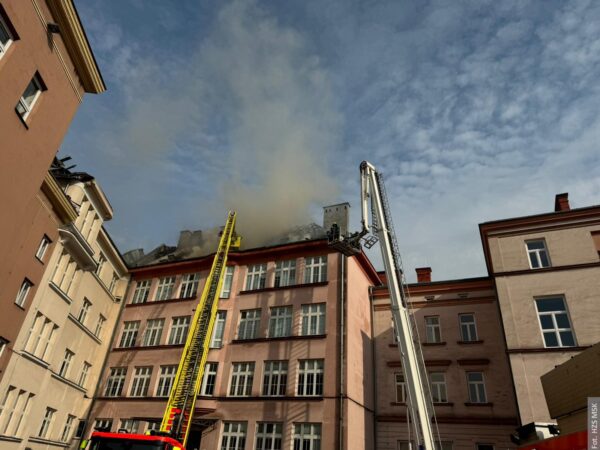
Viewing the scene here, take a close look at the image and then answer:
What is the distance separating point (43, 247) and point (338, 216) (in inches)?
773

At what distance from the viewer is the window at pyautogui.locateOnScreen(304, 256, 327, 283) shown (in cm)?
2805

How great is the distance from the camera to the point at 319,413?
75.7ft

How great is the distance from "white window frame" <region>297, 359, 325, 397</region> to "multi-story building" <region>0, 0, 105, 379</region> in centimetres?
1645

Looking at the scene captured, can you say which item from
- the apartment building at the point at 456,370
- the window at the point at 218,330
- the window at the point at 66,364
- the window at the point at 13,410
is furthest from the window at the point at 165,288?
the apartment building at the point at 456,370

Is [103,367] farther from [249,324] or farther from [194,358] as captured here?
[249,324]

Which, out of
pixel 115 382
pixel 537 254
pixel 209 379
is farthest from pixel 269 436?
pixel 537 254

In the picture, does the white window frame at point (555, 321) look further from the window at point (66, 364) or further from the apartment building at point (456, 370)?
the window at point (66, 364)

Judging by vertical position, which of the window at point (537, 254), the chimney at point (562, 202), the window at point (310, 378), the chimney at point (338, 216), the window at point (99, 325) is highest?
the chimney at point (338, 216)

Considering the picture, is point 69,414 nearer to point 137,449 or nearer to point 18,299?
point 18,299

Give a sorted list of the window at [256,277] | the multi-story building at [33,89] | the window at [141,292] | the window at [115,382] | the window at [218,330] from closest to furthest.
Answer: the multi-story building at [33,89] < the window at [218,330] < the window at [115,382] < the window at [256,277] < the window at [141,292]

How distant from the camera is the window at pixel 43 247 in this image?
67.5ft

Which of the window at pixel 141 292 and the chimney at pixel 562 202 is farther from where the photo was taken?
the window at pixel 141 292

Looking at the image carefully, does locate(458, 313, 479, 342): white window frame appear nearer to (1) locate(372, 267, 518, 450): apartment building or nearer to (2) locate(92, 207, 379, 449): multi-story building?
(1) locate(372, 267, 518, 450): apartment building

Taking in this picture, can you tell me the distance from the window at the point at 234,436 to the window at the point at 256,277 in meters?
8.85
